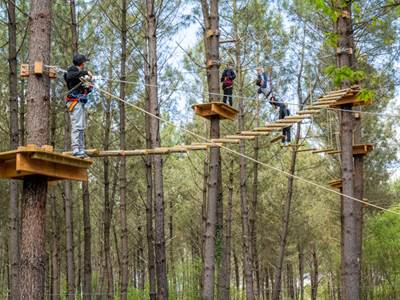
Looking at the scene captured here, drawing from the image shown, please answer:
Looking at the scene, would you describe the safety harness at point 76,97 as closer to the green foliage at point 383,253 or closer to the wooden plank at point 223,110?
the wooden plank at point 223,110

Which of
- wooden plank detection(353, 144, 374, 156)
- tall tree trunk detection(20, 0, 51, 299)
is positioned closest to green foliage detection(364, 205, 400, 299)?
wooden plank detection(353, 144, 374, 156)

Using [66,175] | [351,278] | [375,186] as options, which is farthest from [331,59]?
[66,175]

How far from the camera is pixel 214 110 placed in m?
7.13

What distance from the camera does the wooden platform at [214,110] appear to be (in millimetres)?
7117

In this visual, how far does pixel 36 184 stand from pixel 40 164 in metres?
0.28

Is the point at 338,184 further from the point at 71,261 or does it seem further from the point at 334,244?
the point at 334,244

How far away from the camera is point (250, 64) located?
1410cm

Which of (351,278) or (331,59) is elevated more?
(331,59)

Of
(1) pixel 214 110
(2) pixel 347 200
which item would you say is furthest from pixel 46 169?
(2) pixel 347 200

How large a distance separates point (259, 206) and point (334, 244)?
2.78 meters

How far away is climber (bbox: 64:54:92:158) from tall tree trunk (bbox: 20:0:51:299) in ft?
1.26

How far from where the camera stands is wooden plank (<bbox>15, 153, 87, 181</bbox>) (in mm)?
4578

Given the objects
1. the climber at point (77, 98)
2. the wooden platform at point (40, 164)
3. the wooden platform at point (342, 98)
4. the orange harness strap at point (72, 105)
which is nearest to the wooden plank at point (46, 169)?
the wooden platform at point (40, 164)

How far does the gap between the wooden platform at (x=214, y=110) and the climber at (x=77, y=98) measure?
1.94m
